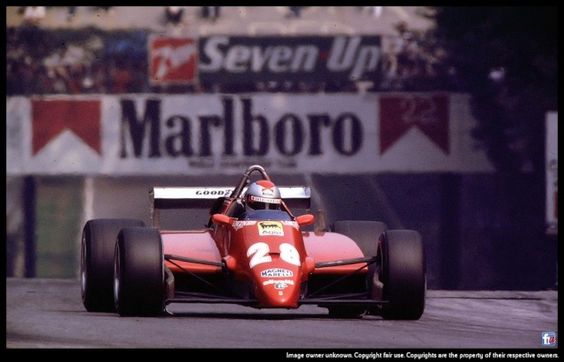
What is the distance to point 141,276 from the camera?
15.0 metres

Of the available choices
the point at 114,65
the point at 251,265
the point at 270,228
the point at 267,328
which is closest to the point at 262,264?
the point at 251,265

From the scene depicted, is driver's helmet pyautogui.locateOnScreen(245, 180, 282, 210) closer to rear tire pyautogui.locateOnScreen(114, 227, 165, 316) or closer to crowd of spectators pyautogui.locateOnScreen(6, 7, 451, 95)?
rear tire pyautogui.locateOnScreen(114, 227, 165, 316)

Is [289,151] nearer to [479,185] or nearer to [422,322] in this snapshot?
[479,185]

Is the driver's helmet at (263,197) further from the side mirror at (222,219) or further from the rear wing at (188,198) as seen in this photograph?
the rear wing at (188,198)

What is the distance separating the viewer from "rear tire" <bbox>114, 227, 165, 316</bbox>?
1502cm

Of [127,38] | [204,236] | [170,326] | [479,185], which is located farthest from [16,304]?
[479,185]

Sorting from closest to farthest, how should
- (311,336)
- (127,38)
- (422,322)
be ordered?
(311,336)
(422,322)
(127,38)

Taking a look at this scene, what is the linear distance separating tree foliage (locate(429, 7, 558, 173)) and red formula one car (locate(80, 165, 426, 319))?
11.2 meters

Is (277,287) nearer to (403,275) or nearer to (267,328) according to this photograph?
(267,328)

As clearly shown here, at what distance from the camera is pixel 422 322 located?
16.6 meters

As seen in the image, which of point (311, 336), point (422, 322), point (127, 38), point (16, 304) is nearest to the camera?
point (311, 336)

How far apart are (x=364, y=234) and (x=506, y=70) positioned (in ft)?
38.7

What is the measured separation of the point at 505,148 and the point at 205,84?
4799mm

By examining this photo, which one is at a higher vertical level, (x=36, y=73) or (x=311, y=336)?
(x=36, y=73)
